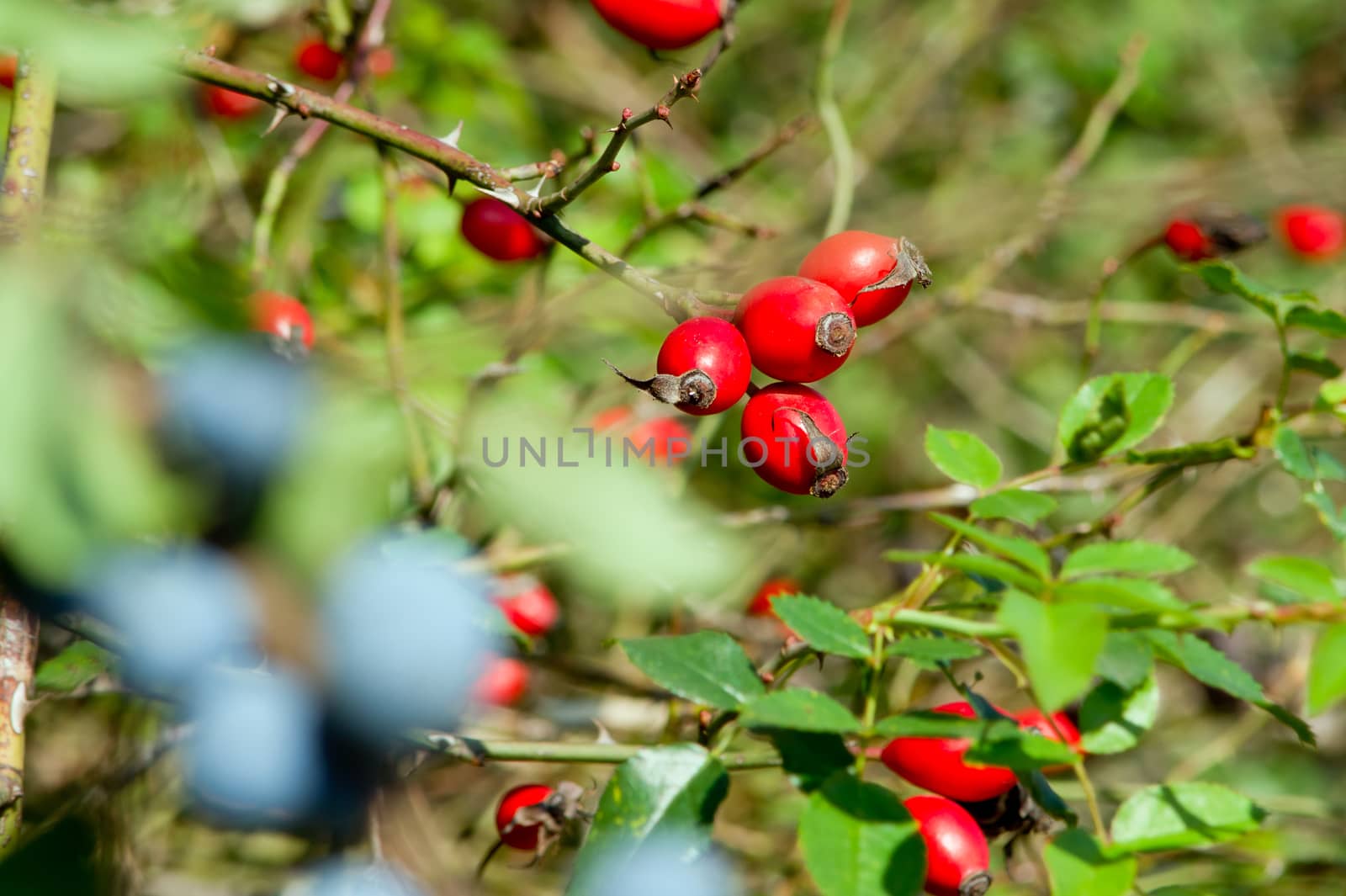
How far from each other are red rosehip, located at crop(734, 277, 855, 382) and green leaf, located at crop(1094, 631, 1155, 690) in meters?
0.32

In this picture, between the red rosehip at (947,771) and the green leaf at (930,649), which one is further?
the red rosehip at (947,771)

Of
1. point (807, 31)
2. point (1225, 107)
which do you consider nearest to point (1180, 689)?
point (1225, 107)

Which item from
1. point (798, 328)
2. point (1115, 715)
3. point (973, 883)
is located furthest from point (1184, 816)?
point (798, 328)

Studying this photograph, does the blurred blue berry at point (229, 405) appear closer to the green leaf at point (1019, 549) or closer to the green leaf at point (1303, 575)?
the green leaf at point (1019, 549)

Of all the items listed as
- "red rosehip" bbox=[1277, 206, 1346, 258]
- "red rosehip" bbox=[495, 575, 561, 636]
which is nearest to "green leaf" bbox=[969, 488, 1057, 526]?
"red rosehip" bbox=[495, 575, 561, 636]

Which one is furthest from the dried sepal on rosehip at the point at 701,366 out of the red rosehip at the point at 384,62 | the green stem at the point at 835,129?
the red rosehip at the point at 384,62

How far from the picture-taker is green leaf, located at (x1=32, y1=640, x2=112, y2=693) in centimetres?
102

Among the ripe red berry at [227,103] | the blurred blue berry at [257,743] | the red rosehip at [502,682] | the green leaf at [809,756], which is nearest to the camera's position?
the green leaf at [809,756]

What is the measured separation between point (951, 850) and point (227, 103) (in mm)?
1872

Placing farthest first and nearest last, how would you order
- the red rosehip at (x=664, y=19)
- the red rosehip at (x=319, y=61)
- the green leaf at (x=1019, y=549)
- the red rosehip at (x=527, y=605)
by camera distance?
the red rosehip at (x=319, y=61) → the red rosehip at (x=527, y=605) → the red rosehip at (x=664, y=19) → the green leaf at (x=1019, y=549)

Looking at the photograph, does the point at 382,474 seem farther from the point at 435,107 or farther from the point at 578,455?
the point at 435,107

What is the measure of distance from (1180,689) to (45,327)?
286 centimetres

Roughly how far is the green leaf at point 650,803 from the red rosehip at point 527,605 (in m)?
0.80

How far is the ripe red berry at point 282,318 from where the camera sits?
53.5 inches
